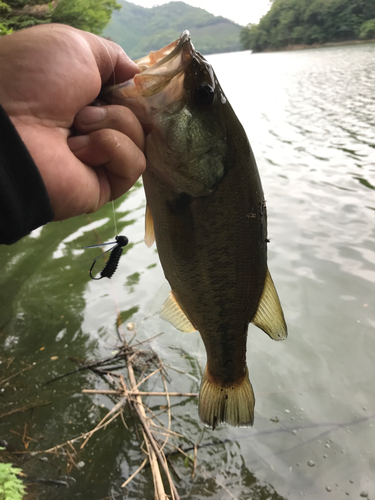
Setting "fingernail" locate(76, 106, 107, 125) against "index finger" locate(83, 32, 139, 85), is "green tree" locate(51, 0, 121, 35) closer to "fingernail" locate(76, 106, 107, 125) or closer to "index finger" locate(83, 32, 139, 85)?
"index finger" locate(83, 32, 139, 85)

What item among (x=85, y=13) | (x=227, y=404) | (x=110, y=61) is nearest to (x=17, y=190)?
(x=110, y=61)

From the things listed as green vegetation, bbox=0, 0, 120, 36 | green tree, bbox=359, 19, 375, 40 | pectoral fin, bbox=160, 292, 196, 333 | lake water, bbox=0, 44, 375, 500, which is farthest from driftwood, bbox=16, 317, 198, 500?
green tree, bbox=359, 19, 375, 40

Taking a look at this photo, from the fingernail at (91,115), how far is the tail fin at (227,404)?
1509 millimetres

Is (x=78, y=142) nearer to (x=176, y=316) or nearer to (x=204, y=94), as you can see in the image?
(x=204, y=94)

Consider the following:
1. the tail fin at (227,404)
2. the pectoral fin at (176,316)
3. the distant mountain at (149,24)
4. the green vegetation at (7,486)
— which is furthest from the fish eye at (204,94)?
the distant mountain at (149,24)

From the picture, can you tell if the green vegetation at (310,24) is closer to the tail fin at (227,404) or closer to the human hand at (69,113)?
the tail fin at (227,404)

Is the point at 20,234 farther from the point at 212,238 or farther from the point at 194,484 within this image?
the point at 194,484

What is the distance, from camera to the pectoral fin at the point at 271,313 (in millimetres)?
1866

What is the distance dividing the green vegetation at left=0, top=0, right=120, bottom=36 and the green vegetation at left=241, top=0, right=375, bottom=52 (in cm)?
5216

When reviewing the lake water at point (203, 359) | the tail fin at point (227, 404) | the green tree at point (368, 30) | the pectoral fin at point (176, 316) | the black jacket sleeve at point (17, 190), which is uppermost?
the green tree at point (368, 30)

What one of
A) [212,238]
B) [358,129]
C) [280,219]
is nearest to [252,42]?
[358,129]

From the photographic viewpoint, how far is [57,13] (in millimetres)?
20078

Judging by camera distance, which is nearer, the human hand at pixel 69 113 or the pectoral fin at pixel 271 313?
the human hand at pixel 69 113

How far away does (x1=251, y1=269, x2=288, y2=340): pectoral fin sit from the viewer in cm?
187
